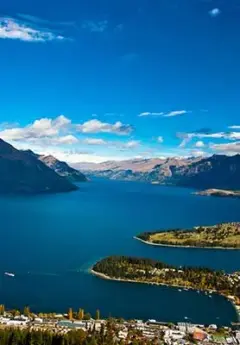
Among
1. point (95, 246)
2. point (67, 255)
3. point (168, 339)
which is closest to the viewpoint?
point (168, 339)

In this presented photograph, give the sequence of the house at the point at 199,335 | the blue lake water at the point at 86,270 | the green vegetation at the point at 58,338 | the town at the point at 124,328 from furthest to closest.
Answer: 1. the blue lake water at the point at 86,270
2. the house at the point at 199,335
3. the town at the point at 124,328
4. the green vegetation at the point at 58,338

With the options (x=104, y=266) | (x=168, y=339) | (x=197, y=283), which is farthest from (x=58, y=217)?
(x=168, y=339)

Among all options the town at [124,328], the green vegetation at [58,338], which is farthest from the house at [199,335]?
the green vegetation at [58,338]

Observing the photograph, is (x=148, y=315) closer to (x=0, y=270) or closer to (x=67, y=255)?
(x=0, y=270)

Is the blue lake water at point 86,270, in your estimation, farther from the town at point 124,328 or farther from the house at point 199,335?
the house at point 199,335

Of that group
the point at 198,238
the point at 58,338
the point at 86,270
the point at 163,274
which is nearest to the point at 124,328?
the point at 58,338

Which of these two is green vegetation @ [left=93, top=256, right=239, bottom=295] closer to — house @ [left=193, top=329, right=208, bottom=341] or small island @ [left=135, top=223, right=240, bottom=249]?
house @ [left=193, top=329, right=208, bottom=341]
